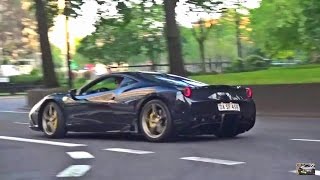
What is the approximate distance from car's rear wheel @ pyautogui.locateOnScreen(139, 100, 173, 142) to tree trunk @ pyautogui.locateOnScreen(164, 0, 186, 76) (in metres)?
11.3

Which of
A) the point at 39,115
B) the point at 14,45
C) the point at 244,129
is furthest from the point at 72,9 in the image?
the point at 14,45

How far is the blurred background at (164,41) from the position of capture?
83.5 feet

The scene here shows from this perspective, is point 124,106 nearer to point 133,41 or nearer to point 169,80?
point 169,80

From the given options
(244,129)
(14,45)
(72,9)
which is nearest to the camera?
(244,129)

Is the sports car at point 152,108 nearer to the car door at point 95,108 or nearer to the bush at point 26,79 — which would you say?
the car door at point 95,108

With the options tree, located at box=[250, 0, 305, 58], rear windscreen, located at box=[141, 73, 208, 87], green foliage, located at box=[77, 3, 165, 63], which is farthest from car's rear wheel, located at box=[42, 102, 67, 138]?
green foliage, located at box=[77, 3, 165, 63]

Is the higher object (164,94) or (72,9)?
(72,9)

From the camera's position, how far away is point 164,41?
47.4 meters

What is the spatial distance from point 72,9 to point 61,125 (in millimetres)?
16192

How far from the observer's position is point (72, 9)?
2766 centimetres

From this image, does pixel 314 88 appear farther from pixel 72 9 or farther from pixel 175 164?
pixel 72 9

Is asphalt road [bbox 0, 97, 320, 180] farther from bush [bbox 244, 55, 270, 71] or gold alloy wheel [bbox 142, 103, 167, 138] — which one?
bush [bbox 244, 55, 270, 71]

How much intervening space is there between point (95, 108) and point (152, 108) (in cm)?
132

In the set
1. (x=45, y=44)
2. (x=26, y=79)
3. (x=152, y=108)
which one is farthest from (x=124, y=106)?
(x=26, y=79)
